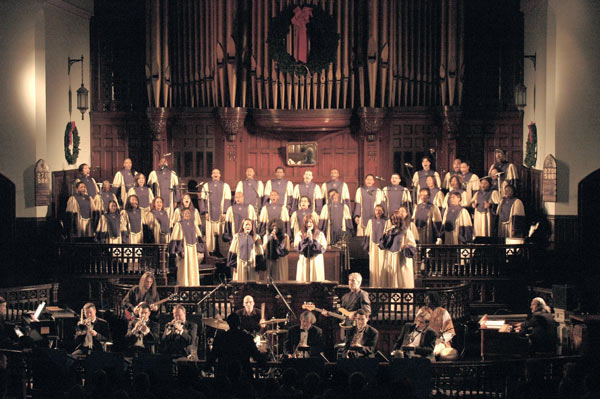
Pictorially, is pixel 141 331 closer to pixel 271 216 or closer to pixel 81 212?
pixel 271 216

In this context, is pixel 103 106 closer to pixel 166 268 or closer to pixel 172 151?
pixel 172 151

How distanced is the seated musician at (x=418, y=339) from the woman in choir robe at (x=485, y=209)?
6130 mm

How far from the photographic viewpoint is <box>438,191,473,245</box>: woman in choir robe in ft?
62.7

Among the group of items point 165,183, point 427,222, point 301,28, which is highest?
point 301,28

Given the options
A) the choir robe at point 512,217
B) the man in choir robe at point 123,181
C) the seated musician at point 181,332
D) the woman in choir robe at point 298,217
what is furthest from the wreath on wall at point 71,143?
the choir robe at point 512,217

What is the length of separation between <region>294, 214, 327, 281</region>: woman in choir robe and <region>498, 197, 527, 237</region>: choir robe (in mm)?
3873

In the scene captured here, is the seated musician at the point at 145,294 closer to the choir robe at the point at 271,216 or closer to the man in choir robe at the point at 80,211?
the choir robe at the point at 271,216

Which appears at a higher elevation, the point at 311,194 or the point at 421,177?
the point at 421,177

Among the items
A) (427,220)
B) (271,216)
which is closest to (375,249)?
(427,220)

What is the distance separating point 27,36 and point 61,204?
3.63m

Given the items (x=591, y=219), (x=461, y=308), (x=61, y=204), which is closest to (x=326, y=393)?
(x=461, y=308)

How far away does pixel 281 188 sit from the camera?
2102 cm

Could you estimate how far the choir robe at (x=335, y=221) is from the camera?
1978 cm

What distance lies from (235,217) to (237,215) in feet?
0.19
